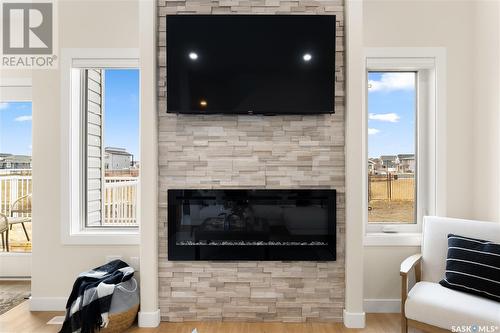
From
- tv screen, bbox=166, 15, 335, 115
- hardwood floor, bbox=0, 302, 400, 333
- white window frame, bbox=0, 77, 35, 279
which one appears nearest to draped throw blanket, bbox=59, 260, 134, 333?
hardwood floor, bbox=0, 302, 400, 333

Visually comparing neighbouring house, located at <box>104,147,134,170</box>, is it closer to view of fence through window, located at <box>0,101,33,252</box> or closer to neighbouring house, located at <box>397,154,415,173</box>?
view of fence through window, located at <box>0,101,33,252</box>

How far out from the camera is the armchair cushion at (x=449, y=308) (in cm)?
206

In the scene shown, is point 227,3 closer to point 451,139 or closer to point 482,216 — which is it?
point 451,139

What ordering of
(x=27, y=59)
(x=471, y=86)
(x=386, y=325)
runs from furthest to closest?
(x=27, y=59) → (x=471, y=86) → (x=386, y=325)

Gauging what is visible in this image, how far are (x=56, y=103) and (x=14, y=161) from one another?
1.28 m

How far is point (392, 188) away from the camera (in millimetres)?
3223

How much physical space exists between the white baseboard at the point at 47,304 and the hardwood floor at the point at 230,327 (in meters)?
0.13

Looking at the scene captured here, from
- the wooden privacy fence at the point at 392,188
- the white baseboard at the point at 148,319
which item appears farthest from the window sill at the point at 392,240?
the white baseboard at the point at 148,319

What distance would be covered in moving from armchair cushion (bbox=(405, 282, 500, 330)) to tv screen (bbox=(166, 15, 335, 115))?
4.98 ft

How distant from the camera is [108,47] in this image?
3.07 meters

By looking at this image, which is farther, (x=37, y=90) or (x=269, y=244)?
(x=37, y=90)

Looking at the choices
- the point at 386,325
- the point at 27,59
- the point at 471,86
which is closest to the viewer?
the point at 386,325

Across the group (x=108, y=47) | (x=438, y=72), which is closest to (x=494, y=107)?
(x=438, y=72)

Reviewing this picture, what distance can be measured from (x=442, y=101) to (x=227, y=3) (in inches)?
81.5
